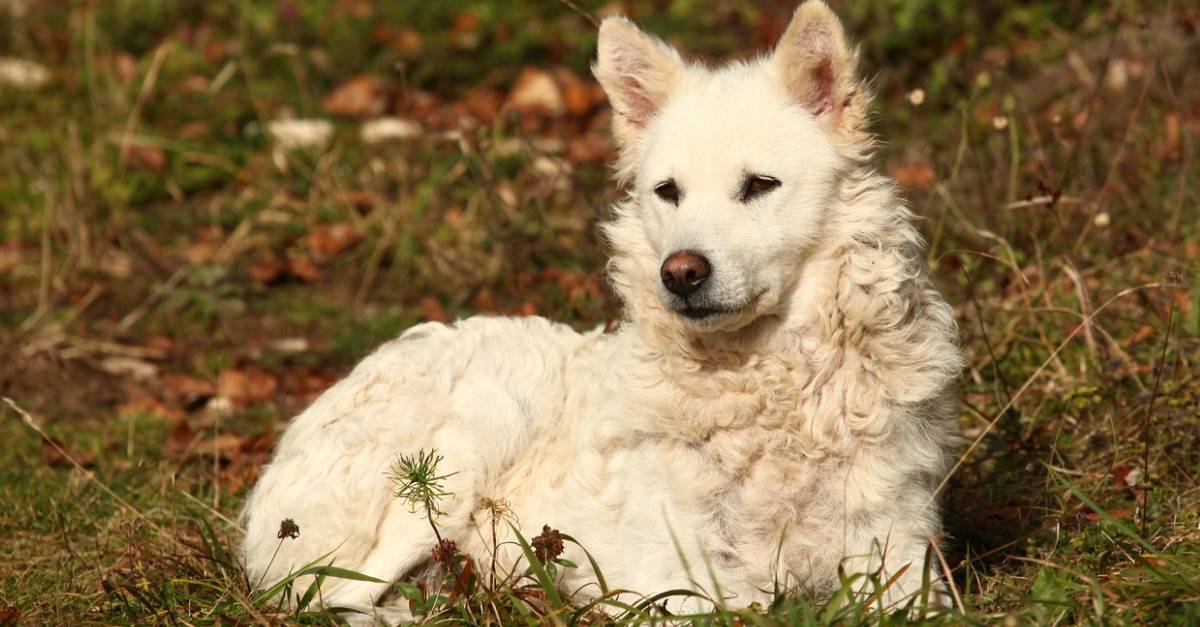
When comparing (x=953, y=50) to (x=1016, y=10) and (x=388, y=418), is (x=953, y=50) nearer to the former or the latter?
(x=1016, y=10)

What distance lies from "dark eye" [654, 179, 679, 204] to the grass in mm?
1209

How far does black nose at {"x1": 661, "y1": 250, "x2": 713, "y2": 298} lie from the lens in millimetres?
3709

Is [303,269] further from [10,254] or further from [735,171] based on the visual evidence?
[735,171]

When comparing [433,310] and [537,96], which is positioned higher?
[537,96]

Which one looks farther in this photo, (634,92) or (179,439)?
(179,439)

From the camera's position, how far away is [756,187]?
392 cm

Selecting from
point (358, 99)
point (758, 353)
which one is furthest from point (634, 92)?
point (358, 99)

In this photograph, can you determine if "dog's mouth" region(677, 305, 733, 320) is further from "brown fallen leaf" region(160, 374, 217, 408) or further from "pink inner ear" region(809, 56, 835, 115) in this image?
"brown fallen leaf" region(160, 374, 217, 408)

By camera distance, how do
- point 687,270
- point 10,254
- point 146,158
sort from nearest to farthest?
point 687,270, point 10,254, point 146,158

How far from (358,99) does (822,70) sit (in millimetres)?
6570

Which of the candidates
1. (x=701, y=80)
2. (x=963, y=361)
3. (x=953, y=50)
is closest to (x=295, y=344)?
(x=701, y=80)

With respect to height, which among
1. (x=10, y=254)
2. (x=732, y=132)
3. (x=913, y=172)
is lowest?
(x=10, y=254)

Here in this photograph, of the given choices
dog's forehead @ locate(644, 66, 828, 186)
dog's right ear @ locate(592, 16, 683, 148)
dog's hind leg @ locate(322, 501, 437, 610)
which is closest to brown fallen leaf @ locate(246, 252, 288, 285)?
dog's hind leg @ locate(322, 501, 437, 610)

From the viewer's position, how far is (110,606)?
13.8 feet
